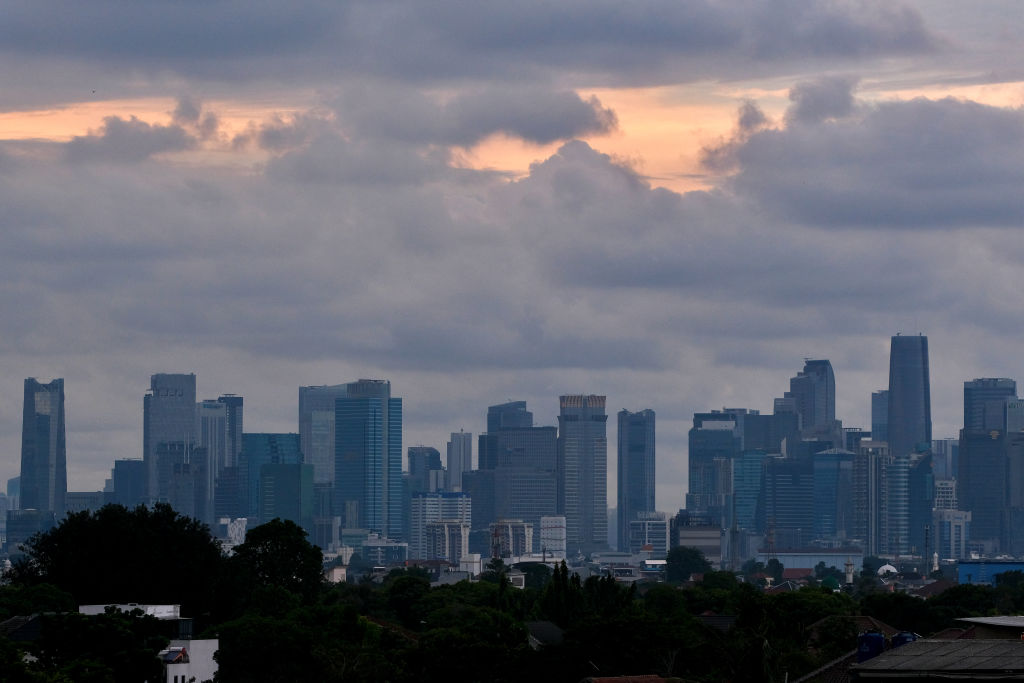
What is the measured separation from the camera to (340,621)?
3932 inches

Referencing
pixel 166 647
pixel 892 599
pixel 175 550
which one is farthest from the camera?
pixel 892 599

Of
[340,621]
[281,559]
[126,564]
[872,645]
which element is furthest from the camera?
[281,559]

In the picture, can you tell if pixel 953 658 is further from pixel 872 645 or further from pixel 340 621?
pixel 340 621

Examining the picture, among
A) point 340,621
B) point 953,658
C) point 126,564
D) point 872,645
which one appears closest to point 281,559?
point 126,564

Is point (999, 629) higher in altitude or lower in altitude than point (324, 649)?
higher

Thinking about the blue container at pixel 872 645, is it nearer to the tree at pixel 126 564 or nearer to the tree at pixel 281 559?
the tree at pixel 126 564

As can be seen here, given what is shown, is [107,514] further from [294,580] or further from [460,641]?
[460,641]

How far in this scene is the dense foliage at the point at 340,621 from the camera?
84312mm

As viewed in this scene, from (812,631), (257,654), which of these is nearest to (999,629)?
(257,654)

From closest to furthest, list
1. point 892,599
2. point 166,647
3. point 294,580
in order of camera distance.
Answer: point 166,647 → point 294,580 → point 892,599

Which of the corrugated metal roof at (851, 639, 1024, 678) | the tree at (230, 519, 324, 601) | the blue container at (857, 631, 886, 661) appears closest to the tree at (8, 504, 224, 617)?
the tree at (230, 519, 324, 601)

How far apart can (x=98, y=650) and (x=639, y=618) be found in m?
25.8

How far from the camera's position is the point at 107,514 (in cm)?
12538

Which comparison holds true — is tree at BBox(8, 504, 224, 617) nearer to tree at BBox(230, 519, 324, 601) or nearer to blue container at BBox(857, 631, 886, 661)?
tree at BBox(230, 519, 324, 601)
